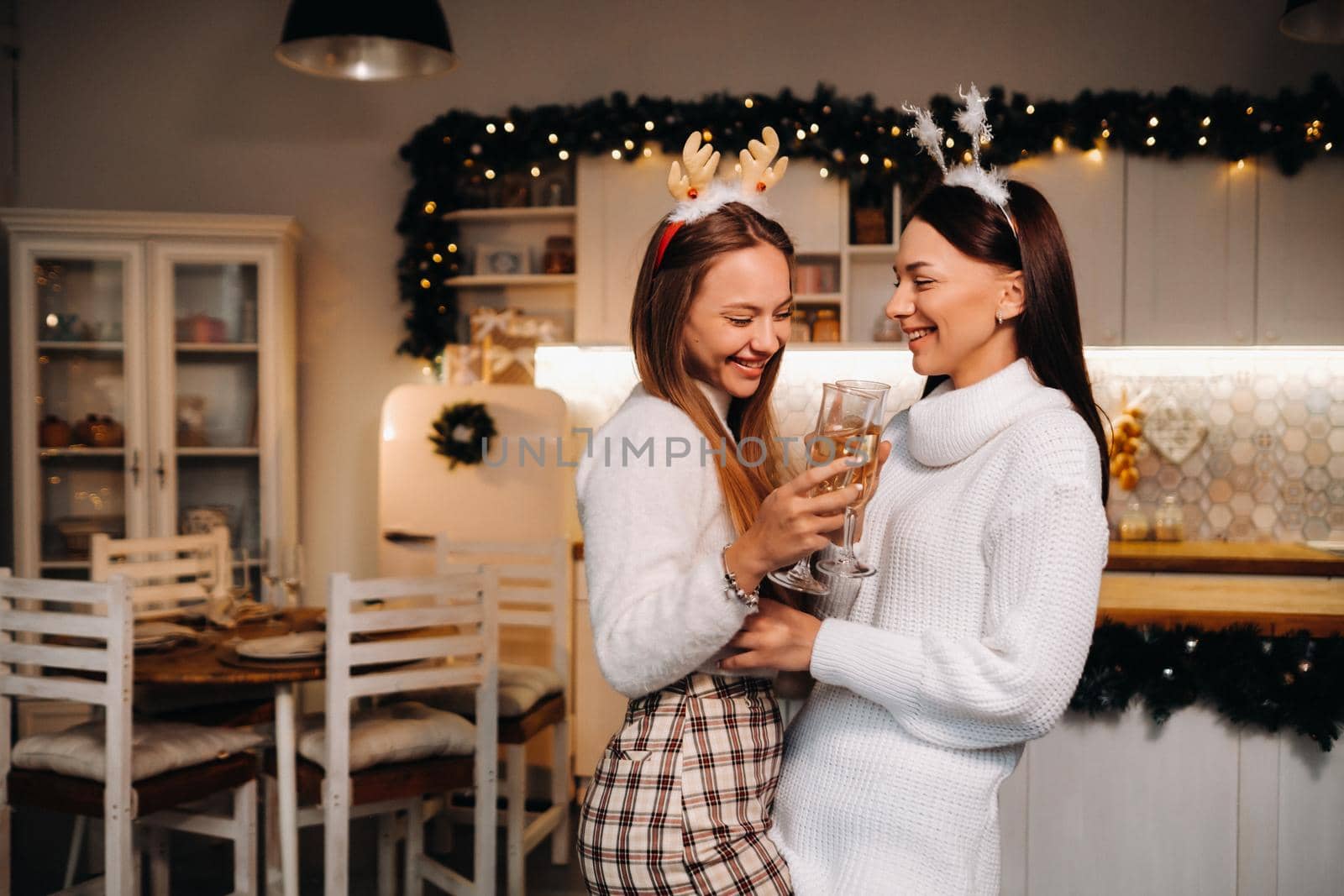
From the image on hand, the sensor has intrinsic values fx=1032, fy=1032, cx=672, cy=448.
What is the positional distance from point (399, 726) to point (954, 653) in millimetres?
1899

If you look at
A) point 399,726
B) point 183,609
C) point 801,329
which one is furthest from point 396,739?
point 801,329

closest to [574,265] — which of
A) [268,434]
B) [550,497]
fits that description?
[550,497]

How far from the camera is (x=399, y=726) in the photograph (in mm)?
2625

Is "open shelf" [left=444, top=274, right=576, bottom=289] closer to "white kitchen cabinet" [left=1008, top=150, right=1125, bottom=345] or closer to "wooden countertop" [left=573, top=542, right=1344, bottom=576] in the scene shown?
"wooden countertop" [left=573, top=542, right=1344, bottom=576]

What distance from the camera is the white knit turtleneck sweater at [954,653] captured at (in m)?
1.07

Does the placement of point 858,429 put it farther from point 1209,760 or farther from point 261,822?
point 261,822

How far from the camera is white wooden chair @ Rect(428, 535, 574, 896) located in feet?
9.66

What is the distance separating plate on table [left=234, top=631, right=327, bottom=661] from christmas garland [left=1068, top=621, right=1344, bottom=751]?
1.81 meters

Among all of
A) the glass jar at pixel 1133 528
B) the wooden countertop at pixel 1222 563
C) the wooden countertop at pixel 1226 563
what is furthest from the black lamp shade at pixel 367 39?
the glass jar at pixel 1133 528

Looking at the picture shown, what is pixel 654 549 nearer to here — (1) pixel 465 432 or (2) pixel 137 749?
(2) pixel 137 749

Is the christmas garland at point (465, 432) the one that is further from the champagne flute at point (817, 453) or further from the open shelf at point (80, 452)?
the champagne flute at point (817, 453)

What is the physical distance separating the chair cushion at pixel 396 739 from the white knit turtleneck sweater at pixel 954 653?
1.57 meters

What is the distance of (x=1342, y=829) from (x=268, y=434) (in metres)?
3.73
